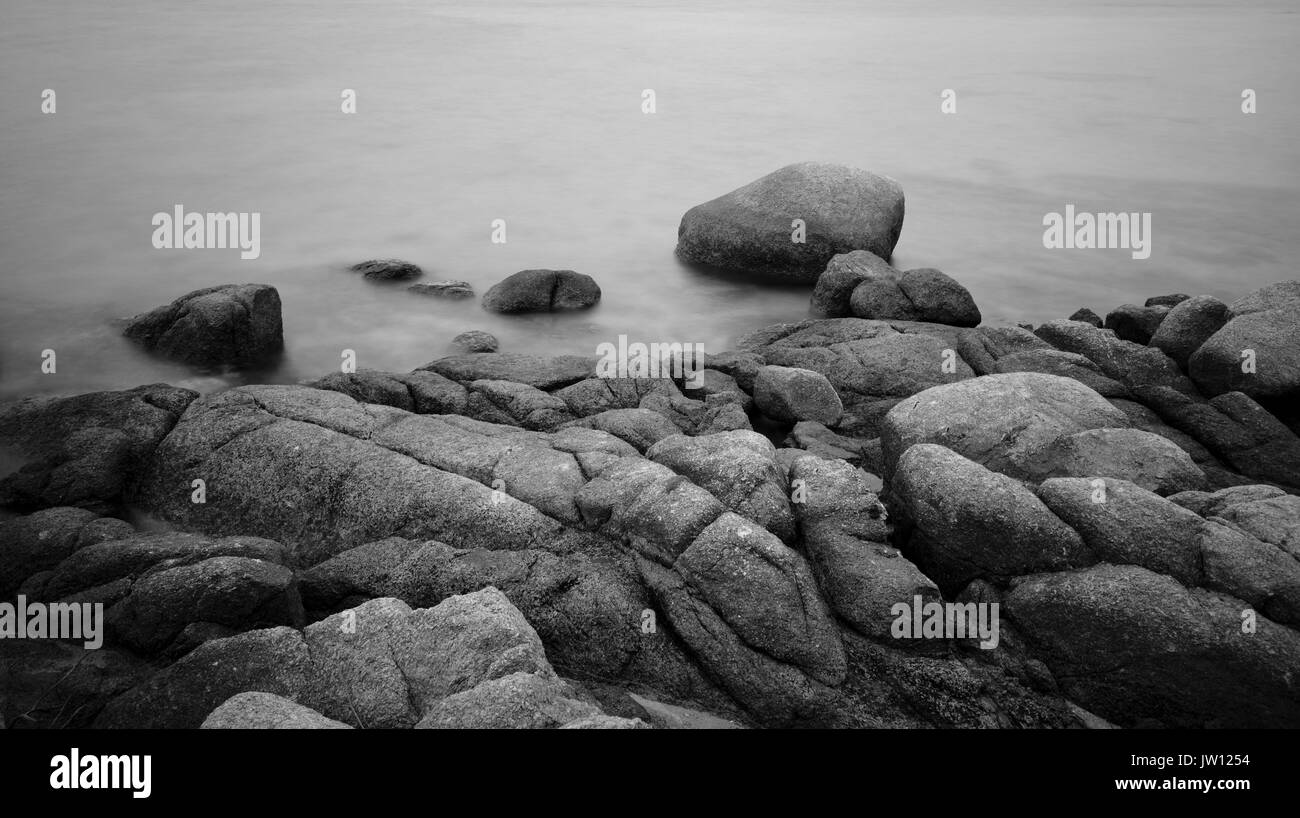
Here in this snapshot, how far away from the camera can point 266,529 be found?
9.98 m

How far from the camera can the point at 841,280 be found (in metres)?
17.0

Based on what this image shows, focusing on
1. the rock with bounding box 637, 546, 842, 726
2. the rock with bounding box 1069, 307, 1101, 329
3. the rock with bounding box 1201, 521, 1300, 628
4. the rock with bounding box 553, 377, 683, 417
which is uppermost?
the rock with bounding box 1069, 307, 1101, 329

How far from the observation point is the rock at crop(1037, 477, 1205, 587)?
816 cm

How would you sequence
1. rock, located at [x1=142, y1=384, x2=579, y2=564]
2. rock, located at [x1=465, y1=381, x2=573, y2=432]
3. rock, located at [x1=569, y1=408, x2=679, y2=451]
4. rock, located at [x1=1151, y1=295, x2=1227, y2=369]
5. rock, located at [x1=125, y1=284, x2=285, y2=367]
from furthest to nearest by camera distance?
rock, located at [x1=125, y1=284, x2=285, y2=367], rock, located at [x1=1151, y1=295, x2=1227, y2=369], rock, located at [x1=465, y1=381, x2=573, y2=432], rock, located at [x1=569, y1=408, x2=679, y2=451], rock, located at [x1=142, y1=384, x2=579, y2=564]

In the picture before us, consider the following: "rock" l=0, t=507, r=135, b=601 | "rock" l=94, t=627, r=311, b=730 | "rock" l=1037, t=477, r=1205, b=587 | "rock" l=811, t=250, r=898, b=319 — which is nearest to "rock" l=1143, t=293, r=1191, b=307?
"rock" l=811, t=250, r=898, b=319

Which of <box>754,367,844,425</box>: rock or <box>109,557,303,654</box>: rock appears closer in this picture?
<box>109,557,303,654</box>: rock

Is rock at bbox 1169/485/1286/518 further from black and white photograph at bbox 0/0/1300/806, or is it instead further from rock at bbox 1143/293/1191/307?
rock at bbox 1143/293/1191/307

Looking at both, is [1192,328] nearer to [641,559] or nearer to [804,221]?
[804,221]

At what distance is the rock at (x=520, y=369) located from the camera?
1339cm

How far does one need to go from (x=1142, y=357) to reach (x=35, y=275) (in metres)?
20.1

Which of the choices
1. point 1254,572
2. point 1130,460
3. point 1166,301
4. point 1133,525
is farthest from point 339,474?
point 1166,301

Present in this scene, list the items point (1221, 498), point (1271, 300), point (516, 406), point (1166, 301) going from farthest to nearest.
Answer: point (1166, 301), point (1271, 300), point (516, 406), point (1221, 498)

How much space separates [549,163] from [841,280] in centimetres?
1558

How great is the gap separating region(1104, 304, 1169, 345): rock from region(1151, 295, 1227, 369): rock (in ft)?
3.44
